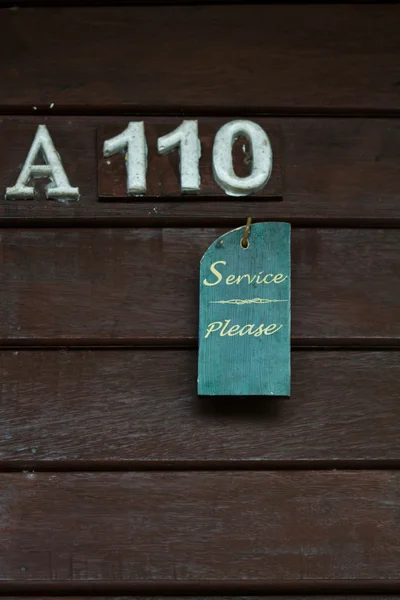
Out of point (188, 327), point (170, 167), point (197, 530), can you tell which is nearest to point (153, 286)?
point (188, 327)

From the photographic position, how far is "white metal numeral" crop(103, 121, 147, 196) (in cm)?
129

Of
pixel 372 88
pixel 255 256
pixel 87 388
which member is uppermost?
pixel 372 88

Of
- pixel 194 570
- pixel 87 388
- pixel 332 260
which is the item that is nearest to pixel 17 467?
pixel 87 388

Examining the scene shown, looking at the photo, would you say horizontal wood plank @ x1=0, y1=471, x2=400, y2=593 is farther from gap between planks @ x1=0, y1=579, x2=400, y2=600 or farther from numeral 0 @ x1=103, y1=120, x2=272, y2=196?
numeral 0 @ x1=103, y1=120, x2=272, y2=196

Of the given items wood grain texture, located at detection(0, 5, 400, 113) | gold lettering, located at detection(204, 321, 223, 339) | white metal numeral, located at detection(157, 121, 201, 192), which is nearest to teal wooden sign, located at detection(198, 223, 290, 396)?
gold lettering, located at detection(204, 321, 223, 339)

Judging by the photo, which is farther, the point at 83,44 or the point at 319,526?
the point at 83,44

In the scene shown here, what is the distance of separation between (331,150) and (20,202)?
51cm

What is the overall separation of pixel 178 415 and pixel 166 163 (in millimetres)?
395

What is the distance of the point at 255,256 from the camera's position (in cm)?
126

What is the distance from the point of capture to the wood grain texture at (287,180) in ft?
4.26

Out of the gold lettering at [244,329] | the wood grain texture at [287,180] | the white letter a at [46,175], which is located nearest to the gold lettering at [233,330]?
the gold lettering at [244,329]

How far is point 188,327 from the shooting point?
1.27 meters

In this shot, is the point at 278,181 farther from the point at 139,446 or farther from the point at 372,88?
the point at 139,446

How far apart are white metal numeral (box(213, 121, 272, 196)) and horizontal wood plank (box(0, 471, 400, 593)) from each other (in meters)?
0.45
